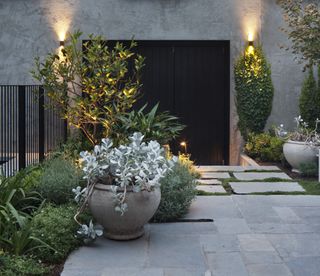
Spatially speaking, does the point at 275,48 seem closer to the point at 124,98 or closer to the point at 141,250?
the point at 124,98

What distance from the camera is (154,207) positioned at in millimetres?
5051

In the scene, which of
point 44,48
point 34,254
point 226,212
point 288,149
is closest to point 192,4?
point 44,48

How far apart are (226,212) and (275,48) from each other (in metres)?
6.54

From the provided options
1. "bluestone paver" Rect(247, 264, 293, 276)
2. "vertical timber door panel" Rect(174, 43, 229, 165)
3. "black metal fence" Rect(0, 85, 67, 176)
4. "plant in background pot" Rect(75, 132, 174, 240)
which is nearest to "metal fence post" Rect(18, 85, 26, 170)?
"black metal fence" Rect(0, 85, 67, 176)

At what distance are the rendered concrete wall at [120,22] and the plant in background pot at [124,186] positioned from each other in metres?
7.09

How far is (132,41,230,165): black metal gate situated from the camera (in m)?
12.0

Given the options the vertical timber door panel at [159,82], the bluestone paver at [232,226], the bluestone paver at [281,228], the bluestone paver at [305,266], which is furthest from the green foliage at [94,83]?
the vertical timber door panel at [159,82]

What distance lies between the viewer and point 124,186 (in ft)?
15.9

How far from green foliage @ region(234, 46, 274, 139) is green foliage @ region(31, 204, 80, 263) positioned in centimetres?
698

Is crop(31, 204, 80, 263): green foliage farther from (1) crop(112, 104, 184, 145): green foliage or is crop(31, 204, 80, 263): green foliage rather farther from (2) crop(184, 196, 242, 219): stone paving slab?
(1) crop(112, 104, 184, 145): green foliage

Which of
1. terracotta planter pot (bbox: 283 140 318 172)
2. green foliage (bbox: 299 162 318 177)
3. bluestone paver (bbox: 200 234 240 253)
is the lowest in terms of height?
bluestone paver (bbox: 200 234 240 253)

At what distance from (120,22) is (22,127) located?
16.1ft

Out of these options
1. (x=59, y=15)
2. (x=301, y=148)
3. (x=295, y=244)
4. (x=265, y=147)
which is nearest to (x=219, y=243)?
(x=295, y=244)

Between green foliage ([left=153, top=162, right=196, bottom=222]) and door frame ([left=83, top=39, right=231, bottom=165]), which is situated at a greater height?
door frame ([left=83, top=39, right=231, bottom=165])
